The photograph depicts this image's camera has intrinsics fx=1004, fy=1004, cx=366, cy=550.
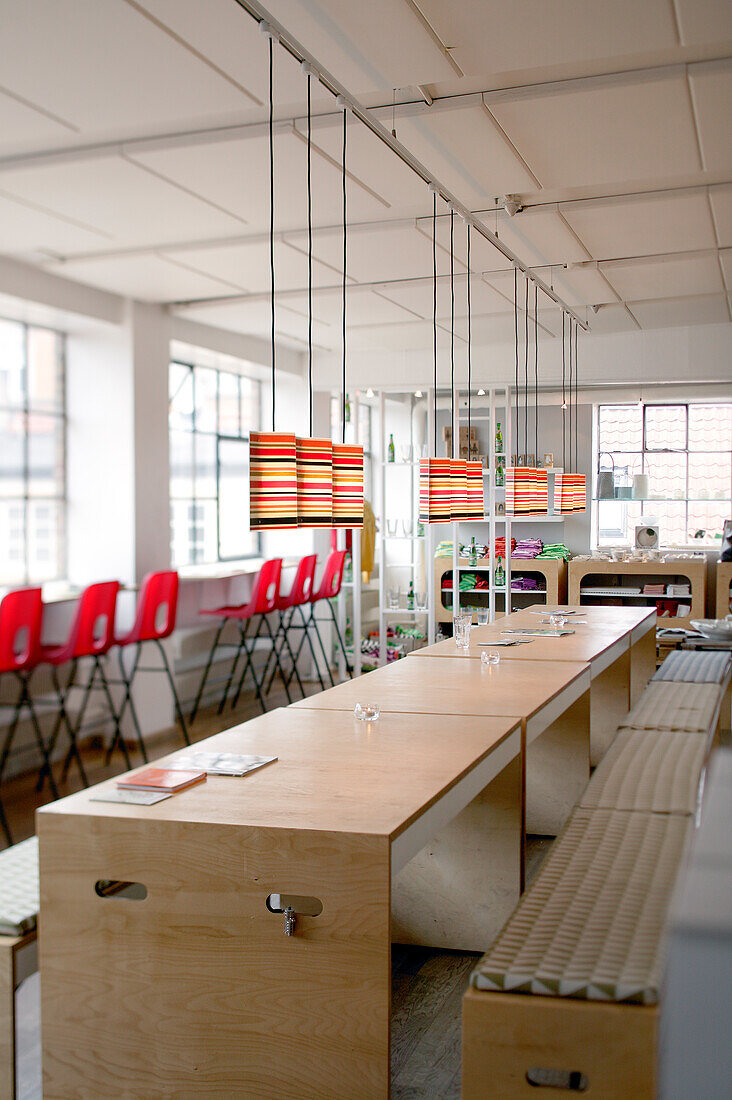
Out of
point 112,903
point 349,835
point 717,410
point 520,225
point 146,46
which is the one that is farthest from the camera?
point 717,410

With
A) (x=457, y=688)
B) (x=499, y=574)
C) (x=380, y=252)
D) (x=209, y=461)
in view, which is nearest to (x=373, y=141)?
(x=380, y=252)

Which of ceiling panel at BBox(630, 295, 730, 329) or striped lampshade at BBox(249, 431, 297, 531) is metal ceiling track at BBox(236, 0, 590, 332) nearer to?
striped lampshade at BBox(249, 431, 297, 531)

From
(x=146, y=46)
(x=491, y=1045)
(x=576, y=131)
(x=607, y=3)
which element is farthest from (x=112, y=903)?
(x=576, y=131)

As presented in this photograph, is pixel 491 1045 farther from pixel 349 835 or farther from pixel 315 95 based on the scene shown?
pixel 315 95

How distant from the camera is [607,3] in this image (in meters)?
2.72

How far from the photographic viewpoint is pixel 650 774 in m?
3.46

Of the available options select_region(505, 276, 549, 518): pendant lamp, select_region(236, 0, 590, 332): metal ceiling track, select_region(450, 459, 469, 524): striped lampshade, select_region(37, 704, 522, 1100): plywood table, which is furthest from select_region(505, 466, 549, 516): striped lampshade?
select_region(37, 704, 522, 1100): plywood table

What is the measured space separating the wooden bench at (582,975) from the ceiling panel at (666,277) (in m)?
3.86

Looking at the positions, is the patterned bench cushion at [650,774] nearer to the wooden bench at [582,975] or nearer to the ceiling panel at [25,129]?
the wooden bench at [582,975]

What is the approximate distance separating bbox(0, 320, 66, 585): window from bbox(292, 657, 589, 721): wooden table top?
3075mm

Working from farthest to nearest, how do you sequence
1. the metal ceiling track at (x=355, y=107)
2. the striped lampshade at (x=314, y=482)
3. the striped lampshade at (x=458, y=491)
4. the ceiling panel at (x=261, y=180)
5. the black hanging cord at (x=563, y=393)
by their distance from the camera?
the black hanging cord at (x=563, y=393)
the striped lampshade at (x=458, y=491)
the ceiling panel at (x=261, y=180)
the striped lampshade at (x=314, y=482)
the metal ceiling track at (x=355, y=107)

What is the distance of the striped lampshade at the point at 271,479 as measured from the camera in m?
2.96

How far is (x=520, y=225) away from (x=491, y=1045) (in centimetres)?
408

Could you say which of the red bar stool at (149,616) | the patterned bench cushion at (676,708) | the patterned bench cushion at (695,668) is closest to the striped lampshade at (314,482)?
the patterned bench cushion at (676,708)
